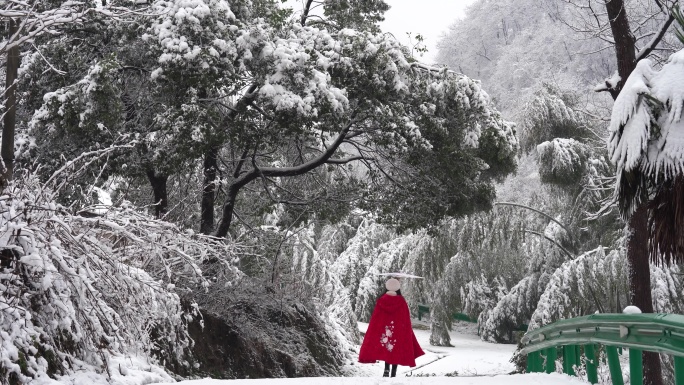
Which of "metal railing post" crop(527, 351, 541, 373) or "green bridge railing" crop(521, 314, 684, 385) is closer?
"green bridge railing" crop(521, 314, 684, 385)

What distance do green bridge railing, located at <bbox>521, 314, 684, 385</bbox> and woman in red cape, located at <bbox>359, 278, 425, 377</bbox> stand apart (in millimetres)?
1641

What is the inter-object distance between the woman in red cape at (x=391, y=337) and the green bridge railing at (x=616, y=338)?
1.64 metres

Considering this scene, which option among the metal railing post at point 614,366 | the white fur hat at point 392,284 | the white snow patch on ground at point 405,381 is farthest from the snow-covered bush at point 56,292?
the metal railing post at point 614,366

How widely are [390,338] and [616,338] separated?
14.0 feet

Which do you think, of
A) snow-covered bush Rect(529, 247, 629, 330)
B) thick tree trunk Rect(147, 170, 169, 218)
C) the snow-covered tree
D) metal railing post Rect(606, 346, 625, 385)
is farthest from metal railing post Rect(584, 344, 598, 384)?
snow-covered bush Rect(529, 247, 629, 330)

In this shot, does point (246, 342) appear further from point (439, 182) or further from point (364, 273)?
point (364, 273)

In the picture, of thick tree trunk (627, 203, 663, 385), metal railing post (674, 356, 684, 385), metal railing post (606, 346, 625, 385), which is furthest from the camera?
thick tree trunk (627, 203, 663, 385)

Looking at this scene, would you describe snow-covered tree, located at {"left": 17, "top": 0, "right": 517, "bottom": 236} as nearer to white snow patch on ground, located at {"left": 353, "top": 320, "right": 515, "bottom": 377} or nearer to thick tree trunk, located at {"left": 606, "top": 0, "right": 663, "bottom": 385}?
white snow patch on ground, located at {"left": 353, "top": 320, "right": 515, "bottom": 377}

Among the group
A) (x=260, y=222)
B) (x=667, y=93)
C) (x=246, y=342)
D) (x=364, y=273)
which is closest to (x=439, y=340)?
(x=364, y=273)

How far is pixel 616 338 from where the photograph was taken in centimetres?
581

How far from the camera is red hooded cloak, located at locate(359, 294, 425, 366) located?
31.8 ft

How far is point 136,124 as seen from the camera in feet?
51.3

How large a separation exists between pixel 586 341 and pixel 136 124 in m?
11.4

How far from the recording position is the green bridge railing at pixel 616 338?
482 cm
